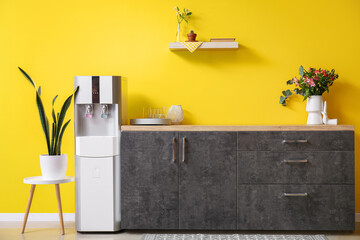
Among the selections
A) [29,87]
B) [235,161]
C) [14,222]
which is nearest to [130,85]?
[29,87]

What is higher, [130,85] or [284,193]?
[130,85]

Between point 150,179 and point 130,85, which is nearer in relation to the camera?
point 150,179

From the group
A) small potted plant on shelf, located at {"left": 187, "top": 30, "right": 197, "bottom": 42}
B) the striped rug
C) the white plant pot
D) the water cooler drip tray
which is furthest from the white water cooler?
small potted plant on shelf, located at {"left": 187, "top": 30, "right": 197, "bottom": 42}

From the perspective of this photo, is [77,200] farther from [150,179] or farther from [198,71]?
[198,71]

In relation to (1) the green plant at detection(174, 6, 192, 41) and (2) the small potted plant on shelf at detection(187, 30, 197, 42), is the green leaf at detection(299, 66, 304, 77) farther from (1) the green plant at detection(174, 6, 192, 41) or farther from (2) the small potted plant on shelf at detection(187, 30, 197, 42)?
(1) the green plant at detection(174, 6, 192, 41)

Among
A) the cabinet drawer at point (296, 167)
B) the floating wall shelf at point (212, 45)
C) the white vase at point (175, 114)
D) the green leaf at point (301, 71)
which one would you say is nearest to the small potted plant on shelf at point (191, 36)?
the floating wall shelf at point (212, 45)

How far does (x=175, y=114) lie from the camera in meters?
3.51

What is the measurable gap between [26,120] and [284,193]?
243 cm

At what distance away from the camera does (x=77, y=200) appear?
3.21 meters

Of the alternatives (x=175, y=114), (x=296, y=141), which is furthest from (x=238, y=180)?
(x=175, y=114)

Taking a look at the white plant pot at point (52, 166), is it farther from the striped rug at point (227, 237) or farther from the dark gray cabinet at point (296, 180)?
the dark gray cabinet at point (296, 180)

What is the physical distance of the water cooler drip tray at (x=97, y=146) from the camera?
3164mm

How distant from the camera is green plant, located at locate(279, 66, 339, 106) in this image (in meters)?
3.40

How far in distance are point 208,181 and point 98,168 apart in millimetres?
901
